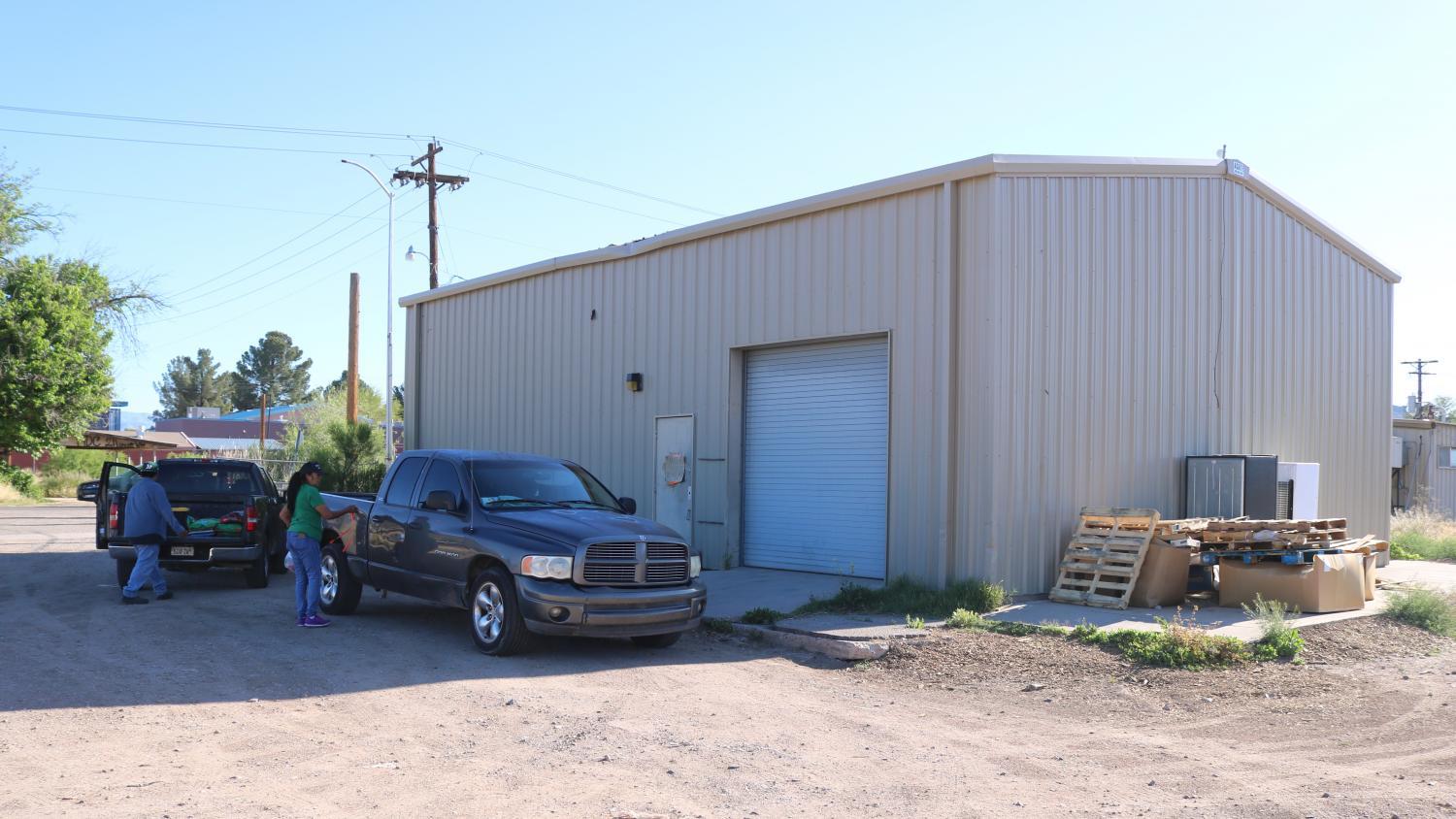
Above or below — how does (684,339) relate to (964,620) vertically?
above

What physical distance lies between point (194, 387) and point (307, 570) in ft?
378

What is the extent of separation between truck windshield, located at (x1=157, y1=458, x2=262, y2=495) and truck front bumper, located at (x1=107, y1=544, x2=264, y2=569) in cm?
82

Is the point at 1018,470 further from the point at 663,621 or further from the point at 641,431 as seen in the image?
the point at 641,431

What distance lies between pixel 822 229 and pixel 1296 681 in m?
8.45

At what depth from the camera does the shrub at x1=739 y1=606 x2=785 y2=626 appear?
12.1m

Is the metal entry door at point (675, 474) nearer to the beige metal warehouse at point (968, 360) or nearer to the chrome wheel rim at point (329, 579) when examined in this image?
the beige metal warehouse at point (968, 360)

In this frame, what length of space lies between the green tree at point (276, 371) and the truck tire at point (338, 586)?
342 feet

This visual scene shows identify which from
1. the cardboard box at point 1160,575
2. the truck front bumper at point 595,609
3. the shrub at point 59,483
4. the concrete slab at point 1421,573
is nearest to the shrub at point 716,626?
the truck front bumper at point 595,609

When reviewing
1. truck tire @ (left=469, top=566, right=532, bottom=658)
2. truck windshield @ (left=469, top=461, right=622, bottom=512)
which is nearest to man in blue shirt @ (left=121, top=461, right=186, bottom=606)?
truck windshield @ (left=469, top=461, right=622, bottom=512)

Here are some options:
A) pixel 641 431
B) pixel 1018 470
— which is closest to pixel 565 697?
pixel 1018 470

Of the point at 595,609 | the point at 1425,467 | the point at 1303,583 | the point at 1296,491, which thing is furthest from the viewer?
the point at 1425,467

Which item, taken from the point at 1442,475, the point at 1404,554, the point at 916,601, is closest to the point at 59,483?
the point at 916,601

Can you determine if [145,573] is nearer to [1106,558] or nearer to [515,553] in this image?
[515,553]

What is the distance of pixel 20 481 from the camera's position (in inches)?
1527
